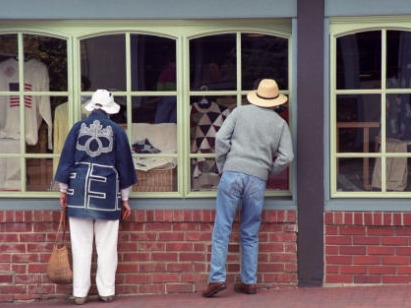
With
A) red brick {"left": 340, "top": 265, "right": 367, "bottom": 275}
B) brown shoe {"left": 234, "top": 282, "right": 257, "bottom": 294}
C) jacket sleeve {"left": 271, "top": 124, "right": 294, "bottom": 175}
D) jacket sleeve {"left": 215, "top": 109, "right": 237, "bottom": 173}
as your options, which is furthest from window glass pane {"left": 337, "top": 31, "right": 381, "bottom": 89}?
brown shoe {"left": 234, "top": 282, "right": 257, "bottom": 294}

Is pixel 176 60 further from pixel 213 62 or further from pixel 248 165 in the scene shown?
pixel 248 165

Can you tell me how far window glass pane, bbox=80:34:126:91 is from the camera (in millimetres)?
9633

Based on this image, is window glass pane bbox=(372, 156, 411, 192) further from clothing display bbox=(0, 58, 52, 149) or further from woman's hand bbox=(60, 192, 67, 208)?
clothing display bbox=(0, 58, 52, 149)

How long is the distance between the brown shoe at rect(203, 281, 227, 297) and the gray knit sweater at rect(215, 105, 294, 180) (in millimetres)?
942

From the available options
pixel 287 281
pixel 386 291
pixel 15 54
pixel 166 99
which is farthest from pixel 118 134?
pixel 386 291

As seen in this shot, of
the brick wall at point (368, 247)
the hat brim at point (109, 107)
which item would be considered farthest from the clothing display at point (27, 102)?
the brick wall at point (368, 247)

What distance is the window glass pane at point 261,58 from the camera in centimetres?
959

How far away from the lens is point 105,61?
9.65m

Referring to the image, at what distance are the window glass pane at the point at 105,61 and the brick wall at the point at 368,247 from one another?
2.14m

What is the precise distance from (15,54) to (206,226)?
2204 millimetres

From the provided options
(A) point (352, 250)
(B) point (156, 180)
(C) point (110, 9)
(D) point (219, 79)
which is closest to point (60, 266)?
(B) point (156, 180)

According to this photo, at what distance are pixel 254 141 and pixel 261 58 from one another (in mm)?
806

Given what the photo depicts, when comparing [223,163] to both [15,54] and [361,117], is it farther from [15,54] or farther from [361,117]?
[15,54]

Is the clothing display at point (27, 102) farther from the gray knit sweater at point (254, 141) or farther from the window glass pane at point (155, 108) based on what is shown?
the gray knit sweater at point (254, 141)
